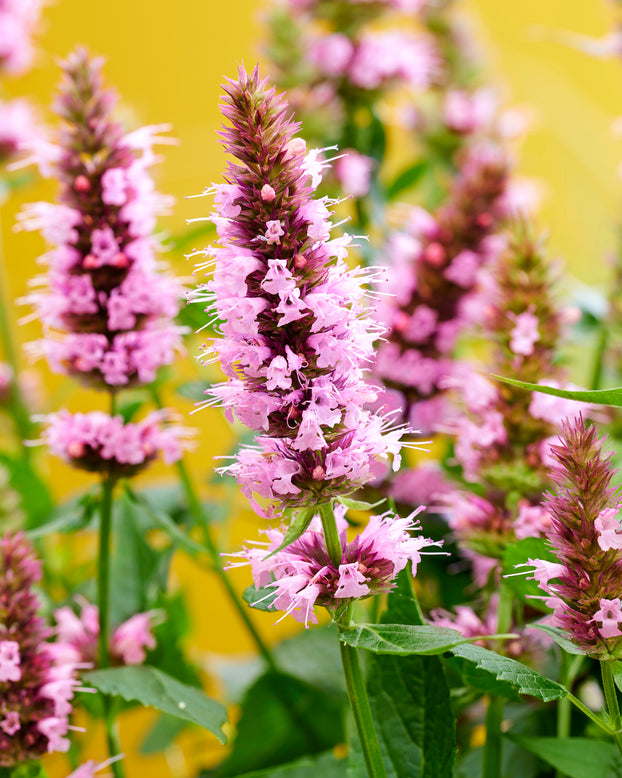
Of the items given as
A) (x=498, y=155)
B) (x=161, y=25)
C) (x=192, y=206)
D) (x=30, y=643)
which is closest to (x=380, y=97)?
(x=498, y=155)

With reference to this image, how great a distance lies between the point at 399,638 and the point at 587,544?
0.10 metres

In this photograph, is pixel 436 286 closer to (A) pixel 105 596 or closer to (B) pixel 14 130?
(A) pixel 105 596

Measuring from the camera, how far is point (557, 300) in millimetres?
692

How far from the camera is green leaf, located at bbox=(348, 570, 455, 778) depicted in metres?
0.50

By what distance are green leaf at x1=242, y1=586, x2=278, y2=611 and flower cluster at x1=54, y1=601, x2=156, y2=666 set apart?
0.23 metres

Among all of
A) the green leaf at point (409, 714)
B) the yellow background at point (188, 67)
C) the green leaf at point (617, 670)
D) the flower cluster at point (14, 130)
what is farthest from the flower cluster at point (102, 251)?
the yellow background at point (188, 67)

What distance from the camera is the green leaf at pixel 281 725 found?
82 centimetres

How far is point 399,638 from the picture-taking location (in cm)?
43

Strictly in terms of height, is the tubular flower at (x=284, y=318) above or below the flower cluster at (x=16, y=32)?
below

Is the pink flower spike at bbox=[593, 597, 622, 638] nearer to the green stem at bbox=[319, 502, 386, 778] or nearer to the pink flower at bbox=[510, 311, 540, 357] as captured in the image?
the green stem at bbox=[319, 502, 386, 778]

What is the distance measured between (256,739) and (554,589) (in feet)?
1.62

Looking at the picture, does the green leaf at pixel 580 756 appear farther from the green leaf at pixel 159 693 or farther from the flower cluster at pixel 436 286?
the flower cluster at pixel 436 286

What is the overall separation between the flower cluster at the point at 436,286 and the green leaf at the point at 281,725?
27 cm

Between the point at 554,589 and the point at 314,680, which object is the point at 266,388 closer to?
the point at 554,589
